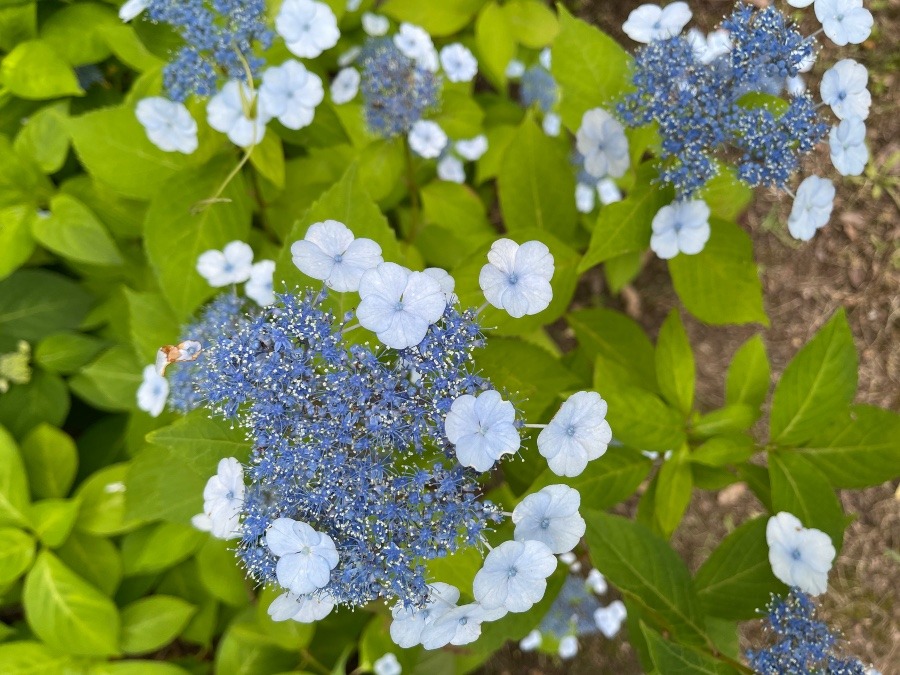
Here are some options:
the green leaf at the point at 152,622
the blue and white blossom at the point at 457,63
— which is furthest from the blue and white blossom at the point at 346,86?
the green leaf at the point at 152,622

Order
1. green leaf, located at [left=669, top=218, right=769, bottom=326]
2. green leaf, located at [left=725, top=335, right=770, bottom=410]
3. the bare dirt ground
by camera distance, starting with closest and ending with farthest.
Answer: green leaf, located at [left=669, top=218, right=769, bottom=326]
green leaf, located at [left=725, top=335, right=770, bottom=410]
the bare dirt ground

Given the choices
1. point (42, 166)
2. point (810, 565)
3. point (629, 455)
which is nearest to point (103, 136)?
point (42, 166)

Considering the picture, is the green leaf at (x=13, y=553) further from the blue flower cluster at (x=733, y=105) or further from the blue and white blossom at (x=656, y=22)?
the blue and white blossom at (x=656, y=22)

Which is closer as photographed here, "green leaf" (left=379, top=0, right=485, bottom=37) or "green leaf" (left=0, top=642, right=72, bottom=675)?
"green leaf" (left=0, top=642, right=72, bottom=675)

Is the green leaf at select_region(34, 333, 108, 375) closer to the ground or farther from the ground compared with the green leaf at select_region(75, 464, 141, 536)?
farther from the ground

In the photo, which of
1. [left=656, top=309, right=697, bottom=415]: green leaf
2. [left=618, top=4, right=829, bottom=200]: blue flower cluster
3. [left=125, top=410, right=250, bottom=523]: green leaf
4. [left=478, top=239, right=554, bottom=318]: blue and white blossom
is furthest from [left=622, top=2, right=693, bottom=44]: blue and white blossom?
[left=125, top=410, right=250, bottom=523]: green leaf

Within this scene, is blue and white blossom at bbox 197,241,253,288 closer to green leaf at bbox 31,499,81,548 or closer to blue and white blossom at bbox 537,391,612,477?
green leaf at bbox 31,499,81,548

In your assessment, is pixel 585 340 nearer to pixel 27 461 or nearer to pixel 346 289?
pixel 346 289

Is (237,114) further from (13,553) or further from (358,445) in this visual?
(13,553)

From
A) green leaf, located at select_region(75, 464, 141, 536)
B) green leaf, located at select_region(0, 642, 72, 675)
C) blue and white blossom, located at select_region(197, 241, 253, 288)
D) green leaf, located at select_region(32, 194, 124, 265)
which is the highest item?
blue and white blossom, located at select_region(197, 241, 253, 288)
